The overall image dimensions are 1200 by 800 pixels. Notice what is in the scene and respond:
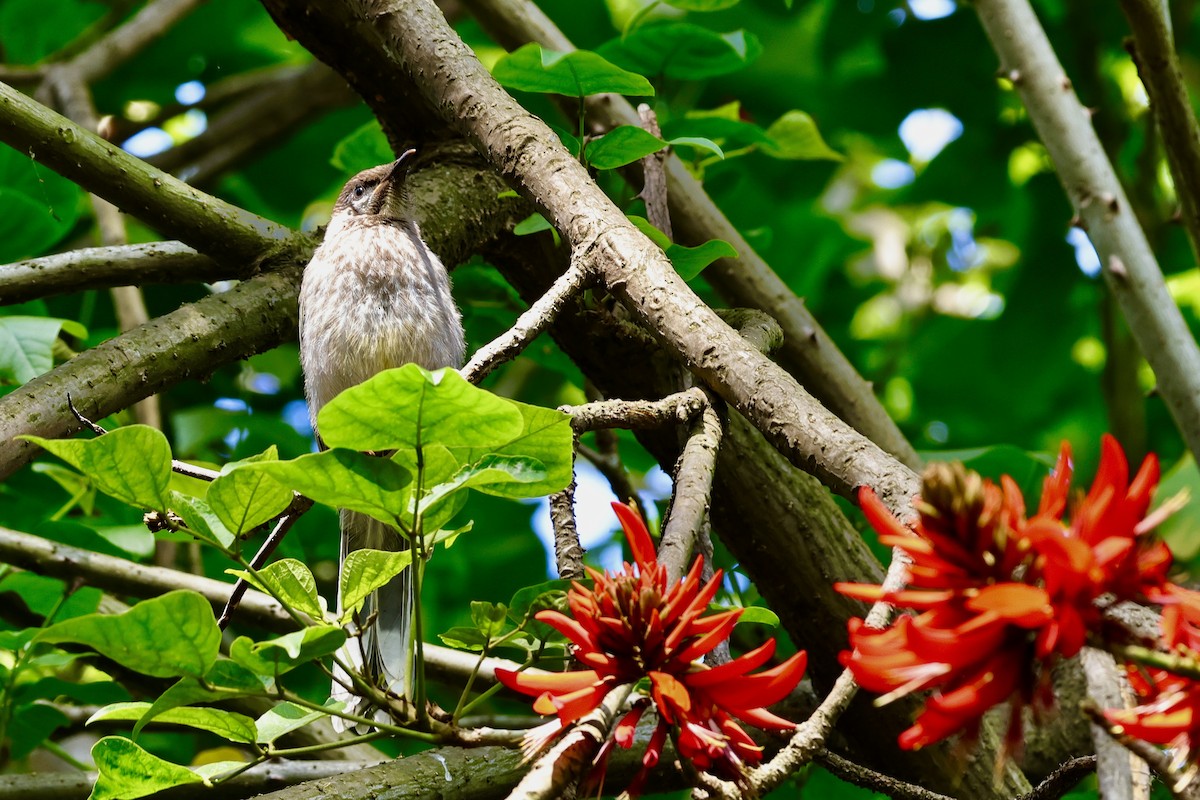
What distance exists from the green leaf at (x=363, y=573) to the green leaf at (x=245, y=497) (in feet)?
0.42

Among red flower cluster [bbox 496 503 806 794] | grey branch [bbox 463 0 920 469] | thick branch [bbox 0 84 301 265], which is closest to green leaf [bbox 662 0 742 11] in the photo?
grey branch [bbox 463 0 920 469]

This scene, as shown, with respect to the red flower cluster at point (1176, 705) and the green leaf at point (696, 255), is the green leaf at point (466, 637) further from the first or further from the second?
the red flower cluster at point (1176, 705)

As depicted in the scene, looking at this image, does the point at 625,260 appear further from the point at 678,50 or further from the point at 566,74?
the point at 678,50

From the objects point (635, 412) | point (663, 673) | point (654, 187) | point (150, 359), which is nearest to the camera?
point (663, 673)

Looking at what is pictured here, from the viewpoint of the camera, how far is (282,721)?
187 centimetres

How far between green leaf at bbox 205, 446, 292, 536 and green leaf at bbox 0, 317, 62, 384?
1439mm

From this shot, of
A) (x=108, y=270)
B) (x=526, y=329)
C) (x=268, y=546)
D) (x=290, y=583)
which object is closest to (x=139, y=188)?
(x=108, y=270)

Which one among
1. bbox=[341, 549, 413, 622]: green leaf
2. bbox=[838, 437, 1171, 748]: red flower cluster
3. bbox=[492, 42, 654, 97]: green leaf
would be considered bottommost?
bbox=[838, 437, 1171, 748]: red flower cluster

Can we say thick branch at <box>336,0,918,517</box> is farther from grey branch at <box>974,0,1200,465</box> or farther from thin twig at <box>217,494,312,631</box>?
grey branch at <box>974,0,1200,465</box>

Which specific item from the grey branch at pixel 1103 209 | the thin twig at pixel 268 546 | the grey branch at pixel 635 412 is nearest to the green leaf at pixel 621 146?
the grey branch at pixel 635 412

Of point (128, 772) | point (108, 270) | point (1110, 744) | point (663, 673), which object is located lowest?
point (1110, 744)

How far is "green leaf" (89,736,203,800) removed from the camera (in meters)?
1.69

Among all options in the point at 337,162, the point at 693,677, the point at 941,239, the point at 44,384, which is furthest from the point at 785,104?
the point at 693,677

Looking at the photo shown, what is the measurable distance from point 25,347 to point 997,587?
99.1 inches
